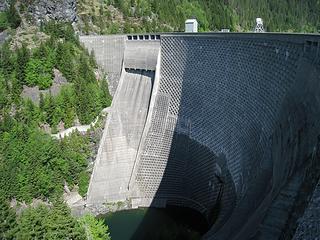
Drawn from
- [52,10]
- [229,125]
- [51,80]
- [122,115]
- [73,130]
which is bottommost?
[73,130]

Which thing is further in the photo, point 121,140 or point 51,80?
point 51,80

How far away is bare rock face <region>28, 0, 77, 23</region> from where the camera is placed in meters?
56.1

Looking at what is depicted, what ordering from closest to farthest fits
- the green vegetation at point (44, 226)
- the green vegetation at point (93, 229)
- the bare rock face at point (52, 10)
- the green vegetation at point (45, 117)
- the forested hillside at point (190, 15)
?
the green vegetation at point (44, 226), the green vegetation at point (93, 229), the green vegetation at point (45, 117), the bare rock face at point (52, 10), the forested hillside at point (190, 15)

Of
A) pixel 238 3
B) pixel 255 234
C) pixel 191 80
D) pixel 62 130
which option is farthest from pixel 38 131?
pixel 238 3

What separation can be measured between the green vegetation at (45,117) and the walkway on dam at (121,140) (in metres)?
1.29

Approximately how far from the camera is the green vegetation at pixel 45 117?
41.6 metres

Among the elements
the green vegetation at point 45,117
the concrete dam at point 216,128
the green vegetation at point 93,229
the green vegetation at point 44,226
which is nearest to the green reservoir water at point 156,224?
the concrete dam at point 216,128

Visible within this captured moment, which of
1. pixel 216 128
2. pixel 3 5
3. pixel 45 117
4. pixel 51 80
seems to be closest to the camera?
pixel 216 128

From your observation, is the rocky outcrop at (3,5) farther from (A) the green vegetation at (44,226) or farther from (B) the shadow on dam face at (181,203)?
(A) the green vegetation at (44,226)

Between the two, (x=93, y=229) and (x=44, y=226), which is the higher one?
(x=44, y=226)

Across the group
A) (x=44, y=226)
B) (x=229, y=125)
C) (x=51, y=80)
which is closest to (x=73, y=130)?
(x=51, y=80)

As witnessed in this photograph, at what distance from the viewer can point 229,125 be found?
35719 millimetres

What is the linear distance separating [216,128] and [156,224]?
32.8 feet

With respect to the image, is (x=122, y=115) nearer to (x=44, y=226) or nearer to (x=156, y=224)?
(x=156, y=224)
